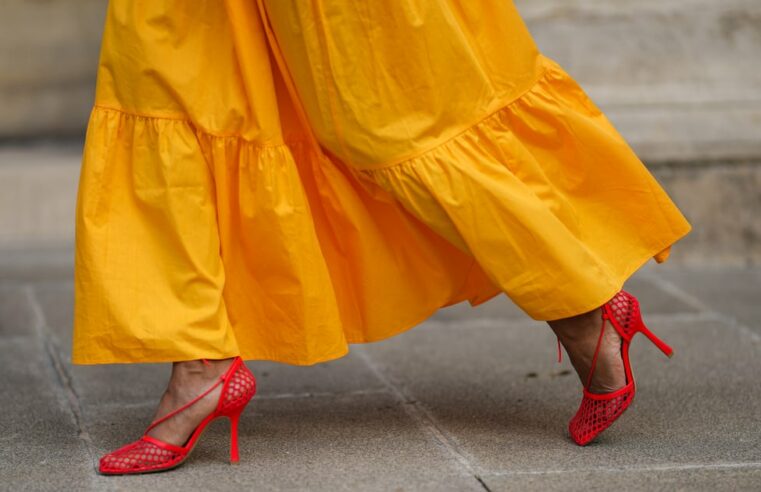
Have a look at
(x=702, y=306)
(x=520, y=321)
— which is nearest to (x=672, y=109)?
(x=702, y=306)

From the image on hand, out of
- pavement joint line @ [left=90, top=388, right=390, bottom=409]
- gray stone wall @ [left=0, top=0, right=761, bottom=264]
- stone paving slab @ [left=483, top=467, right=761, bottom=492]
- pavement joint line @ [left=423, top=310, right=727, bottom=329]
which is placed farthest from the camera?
gray stone wall @ [left=0, top=0, right=761, bottom=264]

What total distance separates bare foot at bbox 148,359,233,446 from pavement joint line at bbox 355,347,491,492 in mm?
478

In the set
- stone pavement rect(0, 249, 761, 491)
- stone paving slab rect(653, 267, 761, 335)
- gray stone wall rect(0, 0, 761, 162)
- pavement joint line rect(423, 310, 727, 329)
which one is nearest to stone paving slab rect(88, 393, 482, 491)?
stone pavement rect(0, 249, 761, 491)

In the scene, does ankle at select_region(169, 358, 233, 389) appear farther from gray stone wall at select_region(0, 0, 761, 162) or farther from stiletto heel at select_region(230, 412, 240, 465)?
gray stone wall at select_region(0, 0, 761, 162)

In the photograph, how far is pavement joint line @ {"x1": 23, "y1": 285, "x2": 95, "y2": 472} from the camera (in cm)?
254

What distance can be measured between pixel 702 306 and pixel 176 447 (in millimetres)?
2010

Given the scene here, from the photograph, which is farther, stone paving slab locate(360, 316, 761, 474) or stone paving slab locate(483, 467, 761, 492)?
stone paving slab locate(360, 316, 761, 474)

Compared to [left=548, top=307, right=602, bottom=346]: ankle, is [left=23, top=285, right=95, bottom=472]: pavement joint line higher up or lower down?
lower down

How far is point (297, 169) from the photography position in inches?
95.5

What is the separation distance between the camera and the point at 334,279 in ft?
8.20

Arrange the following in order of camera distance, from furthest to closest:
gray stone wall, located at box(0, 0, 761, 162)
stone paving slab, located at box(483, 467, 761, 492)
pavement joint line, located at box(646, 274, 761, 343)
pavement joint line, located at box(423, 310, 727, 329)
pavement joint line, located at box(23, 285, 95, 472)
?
1. gray stone wall, located at box(0, 0, 761, 162)
2. pavement joint line, located at box(423, 310, 727, 329)
3. pavement joint line, located at box(646, 274, 761, 343)
4. pavement joint line, located at box(23, 285, 95, 472)
5. stone paving slab, located at box(483, 467, 761, 492)

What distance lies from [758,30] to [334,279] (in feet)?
8.35

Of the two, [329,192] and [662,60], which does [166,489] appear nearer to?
[329,192]

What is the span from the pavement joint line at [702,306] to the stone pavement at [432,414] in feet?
0.05
